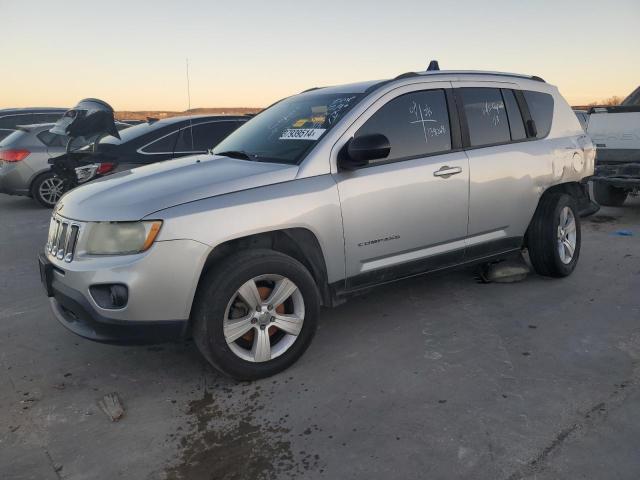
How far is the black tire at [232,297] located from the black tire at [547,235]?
247cm

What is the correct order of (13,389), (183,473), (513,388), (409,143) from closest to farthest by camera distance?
(183,473) < (513,388) < (13,389) < (409,143)

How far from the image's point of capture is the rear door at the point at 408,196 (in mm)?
3521

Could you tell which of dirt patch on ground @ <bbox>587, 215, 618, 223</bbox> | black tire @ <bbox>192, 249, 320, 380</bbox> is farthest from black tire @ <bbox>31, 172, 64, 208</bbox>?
dirt patch on ground @ <bbox>587, 215, 618, 223</bbox>

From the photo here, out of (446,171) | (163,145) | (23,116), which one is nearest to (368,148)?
(446,171)

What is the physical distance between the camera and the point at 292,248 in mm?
3379

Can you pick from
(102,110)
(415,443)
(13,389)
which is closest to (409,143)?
(415,443)

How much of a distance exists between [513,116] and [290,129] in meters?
2.03

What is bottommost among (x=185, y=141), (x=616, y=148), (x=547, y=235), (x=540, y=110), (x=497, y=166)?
(x=547, y=235)

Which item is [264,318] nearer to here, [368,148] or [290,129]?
[368,148]

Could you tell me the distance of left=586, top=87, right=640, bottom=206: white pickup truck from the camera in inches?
304

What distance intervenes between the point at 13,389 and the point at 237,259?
5.33ft

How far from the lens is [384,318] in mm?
4156

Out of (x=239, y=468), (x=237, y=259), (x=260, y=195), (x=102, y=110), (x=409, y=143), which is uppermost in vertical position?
(x=102, y=110)

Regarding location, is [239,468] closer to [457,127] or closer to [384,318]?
[384,318]
